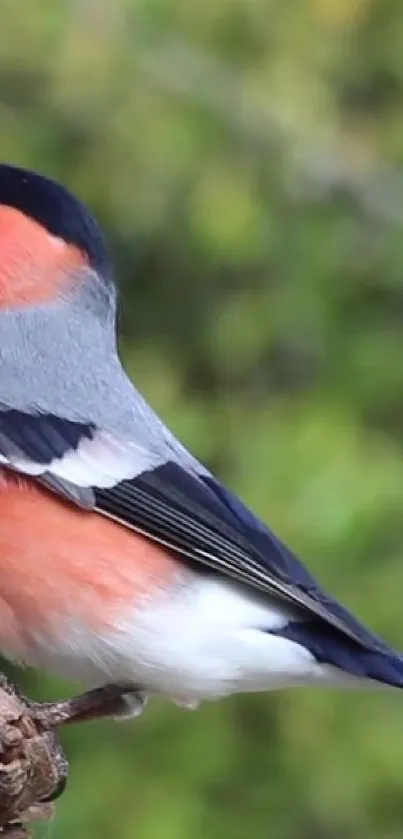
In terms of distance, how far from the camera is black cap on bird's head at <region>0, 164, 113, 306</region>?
6.22ft

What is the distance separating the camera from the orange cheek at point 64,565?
164 cm

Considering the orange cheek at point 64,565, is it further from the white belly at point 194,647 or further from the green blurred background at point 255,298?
the green blurred background at point 255,298

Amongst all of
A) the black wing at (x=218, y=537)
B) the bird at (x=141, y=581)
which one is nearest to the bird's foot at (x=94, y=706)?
the bird at (x=141, y=581)

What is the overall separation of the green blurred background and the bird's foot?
21.9 inches

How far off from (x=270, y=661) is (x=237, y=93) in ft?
4.75

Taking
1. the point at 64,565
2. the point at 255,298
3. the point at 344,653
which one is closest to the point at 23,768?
the point at 64,565

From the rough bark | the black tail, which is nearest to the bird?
the black tail

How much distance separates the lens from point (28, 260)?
1928 millimetres

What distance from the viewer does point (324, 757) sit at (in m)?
2.41

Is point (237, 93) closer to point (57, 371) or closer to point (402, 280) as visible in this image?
point (402, 280)

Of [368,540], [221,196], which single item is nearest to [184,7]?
[221,196]

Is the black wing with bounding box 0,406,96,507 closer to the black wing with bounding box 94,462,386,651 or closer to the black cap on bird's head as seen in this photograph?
the black wing with bounding box 94,462,386,651

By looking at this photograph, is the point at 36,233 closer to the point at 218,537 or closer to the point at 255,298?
the point at 218,537

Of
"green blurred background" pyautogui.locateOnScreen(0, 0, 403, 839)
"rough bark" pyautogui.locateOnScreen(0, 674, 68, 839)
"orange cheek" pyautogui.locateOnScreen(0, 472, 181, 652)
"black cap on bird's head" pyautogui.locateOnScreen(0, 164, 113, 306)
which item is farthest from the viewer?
"green blurred background" pyautogui.locateOnScreen(0, 0, 403, 839)
